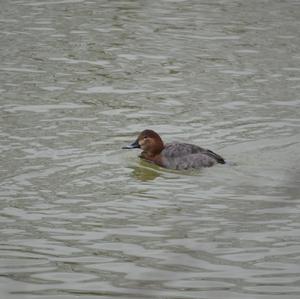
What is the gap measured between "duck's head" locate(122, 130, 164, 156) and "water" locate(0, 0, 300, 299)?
236mm

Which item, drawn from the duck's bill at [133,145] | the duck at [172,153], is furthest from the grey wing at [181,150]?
the duck's bill at [133,145]

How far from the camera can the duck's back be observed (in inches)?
519

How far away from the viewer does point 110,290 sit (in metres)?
8.67

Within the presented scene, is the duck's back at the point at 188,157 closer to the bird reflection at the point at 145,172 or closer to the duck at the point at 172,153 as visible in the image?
the duck at the point at 172,153

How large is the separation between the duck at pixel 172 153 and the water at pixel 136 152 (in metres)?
0.13

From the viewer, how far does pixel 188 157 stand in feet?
43.2

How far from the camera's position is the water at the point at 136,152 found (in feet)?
30.1

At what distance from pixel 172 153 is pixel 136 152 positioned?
1187mm

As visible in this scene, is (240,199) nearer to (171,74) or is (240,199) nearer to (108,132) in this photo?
(108,132)

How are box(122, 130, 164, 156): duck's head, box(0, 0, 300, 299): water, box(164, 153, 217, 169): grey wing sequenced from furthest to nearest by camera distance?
box(122, 130, 164, 156): duck's head, box(164, 153, 217, 169): grey wing, box(0, 0, 300, 299): water

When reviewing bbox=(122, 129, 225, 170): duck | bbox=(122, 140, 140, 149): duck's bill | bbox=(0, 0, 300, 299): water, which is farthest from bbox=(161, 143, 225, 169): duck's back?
bbox=(122, 140, 140, 149): duck's bill

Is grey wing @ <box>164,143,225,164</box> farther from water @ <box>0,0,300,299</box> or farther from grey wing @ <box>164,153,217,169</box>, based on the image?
water @ <box>0,0,300,299</box>

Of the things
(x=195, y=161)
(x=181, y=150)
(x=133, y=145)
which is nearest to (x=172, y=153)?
(x=181, y=150)

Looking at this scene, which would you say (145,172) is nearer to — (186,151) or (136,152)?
(186,151)
